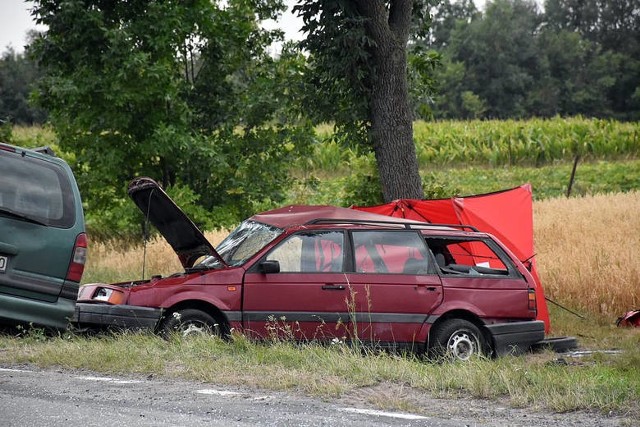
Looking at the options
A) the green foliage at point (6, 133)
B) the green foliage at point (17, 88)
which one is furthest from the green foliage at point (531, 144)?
the green foliage at point (17, 88)

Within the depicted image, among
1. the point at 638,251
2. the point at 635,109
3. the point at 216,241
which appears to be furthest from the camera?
the point at 635,109

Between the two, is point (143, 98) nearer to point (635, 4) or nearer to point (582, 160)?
point (582, 160)

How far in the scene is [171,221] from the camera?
465 inches

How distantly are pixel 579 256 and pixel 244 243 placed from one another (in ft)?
25.4

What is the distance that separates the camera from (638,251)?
1728cm

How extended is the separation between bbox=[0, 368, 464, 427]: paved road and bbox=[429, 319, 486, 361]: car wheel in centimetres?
338

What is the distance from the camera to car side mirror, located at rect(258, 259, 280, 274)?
10906 millimetres

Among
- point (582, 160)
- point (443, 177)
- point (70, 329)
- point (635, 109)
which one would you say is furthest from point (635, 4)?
point (70, 329)

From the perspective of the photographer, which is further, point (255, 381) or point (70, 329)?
point (70, 329)

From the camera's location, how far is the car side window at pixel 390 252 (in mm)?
11219

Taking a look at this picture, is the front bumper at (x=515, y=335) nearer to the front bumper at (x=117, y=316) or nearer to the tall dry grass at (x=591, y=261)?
the front bumper at (x=117, y=316)

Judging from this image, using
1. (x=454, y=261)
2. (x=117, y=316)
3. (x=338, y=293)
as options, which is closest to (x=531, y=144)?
(x=454, y=261)

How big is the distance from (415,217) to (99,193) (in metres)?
10.3

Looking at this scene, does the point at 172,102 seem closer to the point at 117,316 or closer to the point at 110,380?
the point at 117,316
